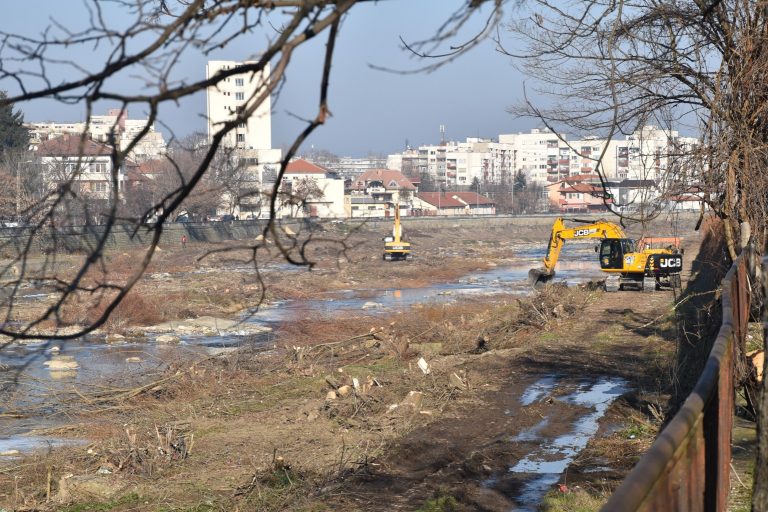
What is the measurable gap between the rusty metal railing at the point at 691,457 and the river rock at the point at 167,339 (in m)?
25.1

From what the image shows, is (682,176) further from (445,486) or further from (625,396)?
(625,396)

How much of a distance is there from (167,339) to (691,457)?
27263 millimetres

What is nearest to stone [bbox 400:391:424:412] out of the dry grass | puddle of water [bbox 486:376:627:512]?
the dry grass

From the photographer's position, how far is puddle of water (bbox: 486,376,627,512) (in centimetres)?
1161

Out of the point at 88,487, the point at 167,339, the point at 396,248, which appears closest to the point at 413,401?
the point at 88,487

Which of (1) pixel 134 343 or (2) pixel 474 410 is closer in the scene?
(2) pixel 474 410

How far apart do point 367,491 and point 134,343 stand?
19.2m

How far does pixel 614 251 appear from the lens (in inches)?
1372

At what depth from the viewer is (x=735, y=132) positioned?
33.2 feet

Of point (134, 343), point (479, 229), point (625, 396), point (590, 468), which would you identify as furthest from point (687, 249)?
point (590, 468)

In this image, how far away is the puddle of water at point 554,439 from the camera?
11.6 m

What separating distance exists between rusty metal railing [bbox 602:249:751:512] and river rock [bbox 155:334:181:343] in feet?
82.4

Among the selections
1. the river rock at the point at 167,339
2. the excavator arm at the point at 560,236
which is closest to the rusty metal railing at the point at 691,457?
the river rock at the point at 167,339

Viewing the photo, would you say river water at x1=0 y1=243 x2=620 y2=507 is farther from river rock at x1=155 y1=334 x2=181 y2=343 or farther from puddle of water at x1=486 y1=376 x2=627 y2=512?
river rock at x1=155 y1=334 x2=181 y2=343
